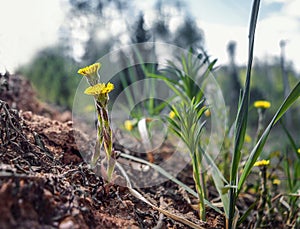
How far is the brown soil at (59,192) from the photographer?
69cm

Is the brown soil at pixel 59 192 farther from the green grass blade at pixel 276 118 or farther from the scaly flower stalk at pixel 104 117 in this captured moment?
the green grass blade at pixel 276 118

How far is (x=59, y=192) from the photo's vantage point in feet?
2.59

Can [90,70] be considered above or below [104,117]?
above

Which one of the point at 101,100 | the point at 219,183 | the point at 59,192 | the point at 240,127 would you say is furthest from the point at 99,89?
the point at 219,183

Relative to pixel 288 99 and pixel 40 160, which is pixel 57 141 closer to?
pixel 40 160

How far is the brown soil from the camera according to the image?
0.69 m

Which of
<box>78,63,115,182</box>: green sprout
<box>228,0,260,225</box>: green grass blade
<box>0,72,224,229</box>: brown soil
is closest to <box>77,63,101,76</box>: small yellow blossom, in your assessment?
<box>78,63,115,182</box>: green sprout

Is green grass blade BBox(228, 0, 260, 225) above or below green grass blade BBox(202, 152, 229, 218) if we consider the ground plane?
above

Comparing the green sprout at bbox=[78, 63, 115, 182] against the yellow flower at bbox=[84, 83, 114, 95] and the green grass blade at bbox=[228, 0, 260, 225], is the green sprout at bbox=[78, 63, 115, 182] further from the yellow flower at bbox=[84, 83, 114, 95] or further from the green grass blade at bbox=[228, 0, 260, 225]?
the green grass blade at bbox=[228, 0, 260, 225]

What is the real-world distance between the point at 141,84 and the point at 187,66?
4.17 ft

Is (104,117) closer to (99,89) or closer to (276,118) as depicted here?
(99,89)

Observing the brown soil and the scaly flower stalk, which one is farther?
the scaly flower stalk

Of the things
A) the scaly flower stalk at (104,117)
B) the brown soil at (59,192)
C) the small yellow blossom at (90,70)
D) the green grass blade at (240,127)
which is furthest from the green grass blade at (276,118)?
the small yellow blossom at (90,70)

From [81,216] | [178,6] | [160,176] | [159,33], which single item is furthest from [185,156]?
[178,6]
